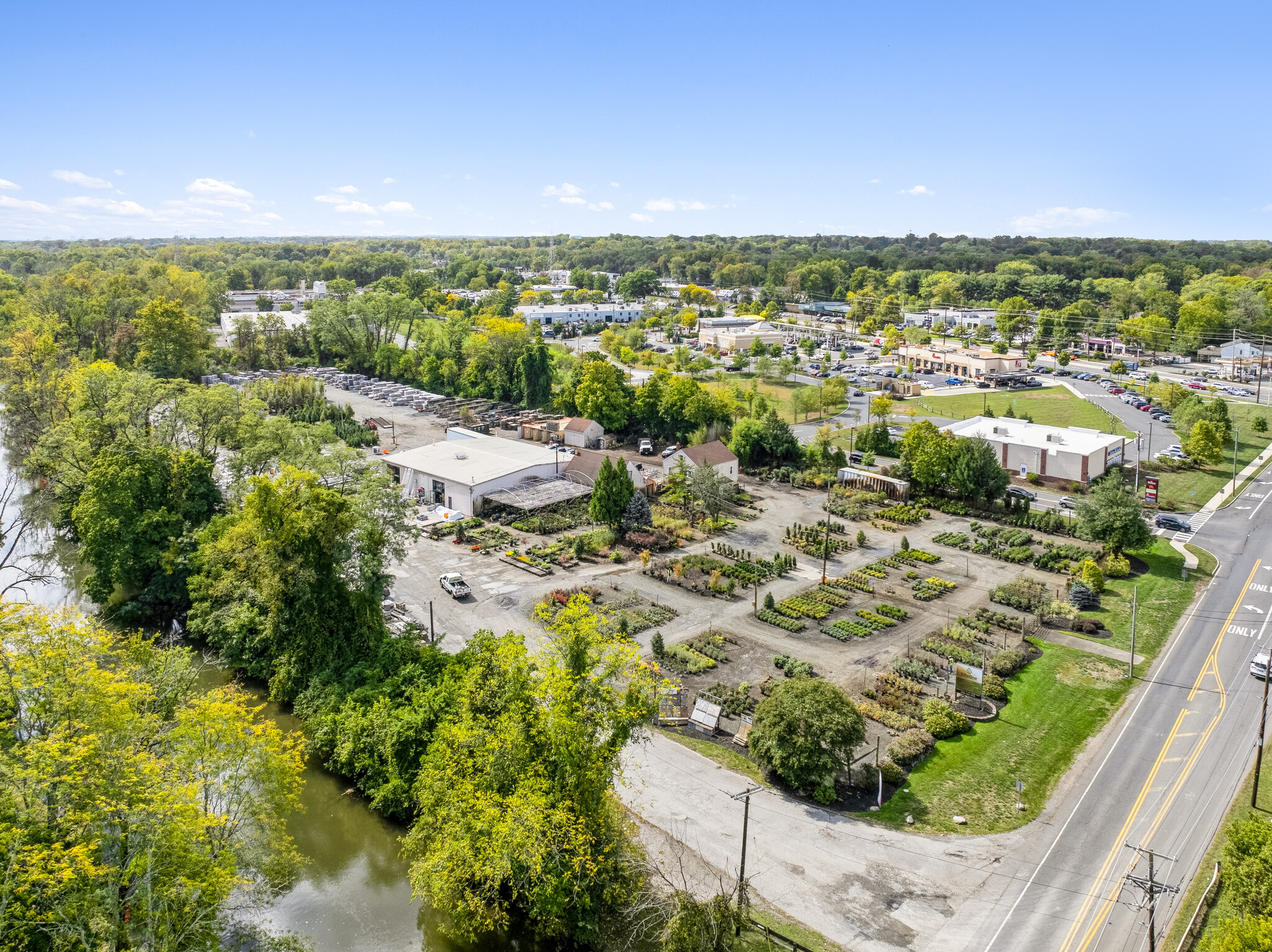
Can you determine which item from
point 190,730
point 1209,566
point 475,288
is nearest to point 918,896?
point 190,730

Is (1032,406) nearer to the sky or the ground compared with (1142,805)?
nearer to the sky

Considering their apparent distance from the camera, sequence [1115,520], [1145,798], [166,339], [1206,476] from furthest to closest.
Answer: [166,339]
[1206,476]
[1115,520]
[1145,798]

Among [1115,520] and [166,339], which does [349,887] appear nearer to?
[1115,520]

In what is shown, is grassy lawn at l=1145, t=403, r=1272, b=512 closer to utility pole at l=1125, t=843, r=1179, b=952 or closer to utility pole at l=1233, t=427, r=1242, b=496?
utility pole at l=1233, t=427, r=1242, b=496

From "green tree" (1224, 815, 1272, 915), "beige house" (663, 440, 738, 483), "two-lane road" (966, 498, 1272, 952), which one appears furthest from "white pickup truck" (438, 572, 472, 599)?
"green tree" (1224, 815, 1272, 915)

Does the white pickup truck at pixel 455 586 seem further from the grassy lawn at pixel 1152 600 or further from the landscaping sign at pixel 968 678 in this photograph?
the grassy lawn at pixel 1152 600

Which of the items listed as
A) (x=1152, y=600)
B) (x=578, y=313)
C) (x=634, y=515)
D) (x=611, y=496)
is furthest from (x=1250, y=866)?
(x=578, y=313)

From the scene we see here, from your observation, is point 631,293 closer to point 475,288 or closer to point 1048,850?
point 475,288

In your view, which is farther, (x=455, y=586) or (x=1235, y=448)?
(x=1235, y=448)
